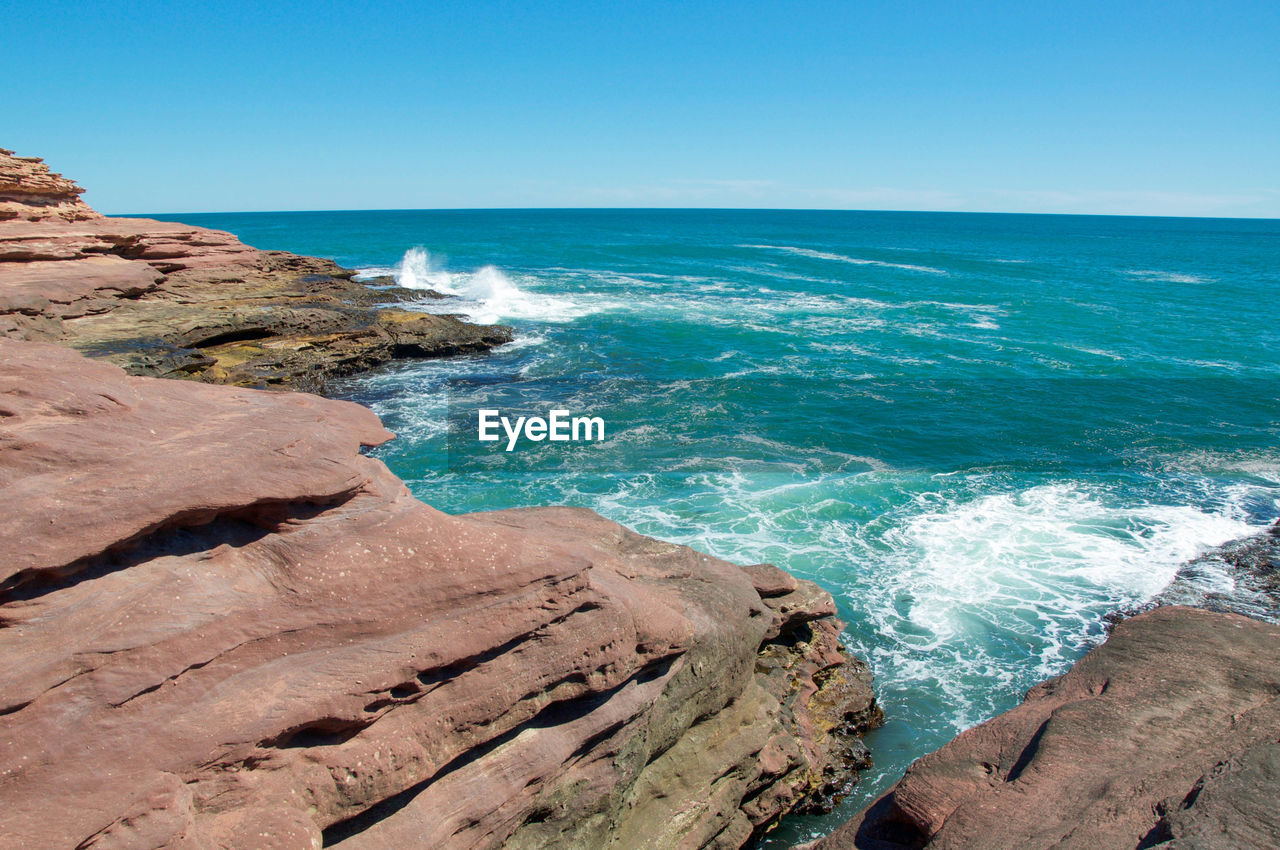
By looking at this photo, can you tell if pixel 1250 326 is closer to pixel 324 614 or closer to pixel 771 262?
pixel 771 262

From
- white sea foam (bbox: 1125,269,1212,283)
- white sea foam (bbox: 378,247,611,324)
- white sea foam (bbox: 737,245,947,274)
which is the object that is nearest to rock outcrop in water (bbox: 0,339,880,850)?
white sea foam (bbox: 378,247,611,324)

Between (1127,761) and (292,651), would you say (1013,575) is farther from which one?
(292,651)

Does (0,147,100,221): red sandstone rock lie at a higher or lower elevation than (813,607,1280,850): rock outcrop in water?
higher

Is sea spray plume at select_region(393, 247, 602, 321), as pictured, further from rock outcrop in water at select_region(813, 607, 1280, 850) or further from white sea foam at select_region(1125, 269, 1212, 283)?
white sea foam at select_region(1125, 269, 1212, 283)

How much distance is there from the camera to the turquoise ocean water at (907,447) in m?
16.6

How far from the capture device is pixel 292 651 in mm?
6953

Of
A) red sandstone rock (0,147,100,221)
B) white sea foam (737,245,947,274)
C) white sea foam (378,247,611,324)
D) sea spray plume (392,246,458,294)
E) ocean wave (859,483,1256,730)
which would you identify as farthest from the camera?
white sea foam (737,245,947,274)

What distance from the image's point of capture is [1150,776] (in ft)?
23.4

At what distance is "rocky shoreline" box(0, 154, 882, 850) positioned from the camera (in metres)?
5.96

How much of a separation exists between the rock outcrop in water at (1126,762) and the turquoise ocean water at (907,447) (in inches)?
138

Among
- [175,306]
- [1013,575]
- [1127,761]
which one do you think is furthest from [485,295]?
[1127,761]

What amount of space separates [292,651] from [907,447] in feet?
76.1

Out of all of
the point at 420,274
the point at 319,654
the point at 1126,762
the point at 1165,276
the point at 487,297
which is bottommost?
the point at 1126,762

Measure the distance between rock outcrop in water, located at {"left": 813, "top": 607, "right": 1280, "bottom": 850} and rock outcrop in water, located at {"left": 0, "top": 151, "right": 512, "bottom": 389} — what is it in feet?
83.8
